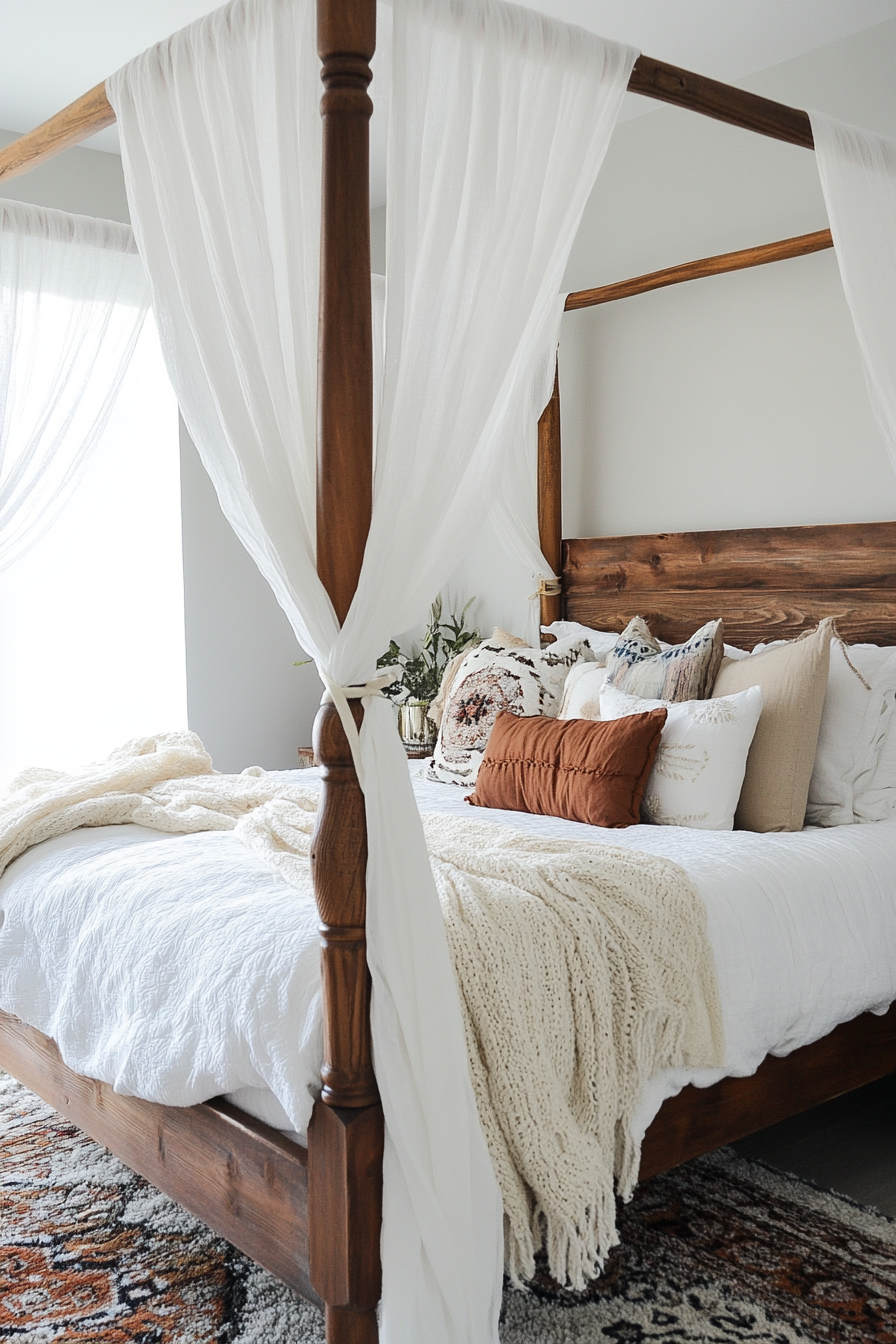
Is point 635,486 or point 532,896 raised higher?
point 635,486

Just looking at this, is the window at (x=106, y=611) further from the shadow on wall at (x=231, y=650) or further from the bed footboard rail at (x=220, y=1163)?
the bed footboard rail at (x=220, y=1163)

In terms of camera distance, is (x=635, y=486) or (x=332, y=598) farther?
(x=635, y=486)

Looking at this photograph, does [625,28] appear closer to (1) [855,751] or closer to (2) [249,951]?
(1) [855,751]

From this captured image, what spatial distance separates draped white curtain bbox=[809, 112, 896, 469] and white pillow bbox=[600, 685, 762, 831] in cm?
77

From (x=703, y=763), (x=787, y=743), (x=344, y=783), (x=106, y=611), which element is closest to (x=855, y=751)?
(x=787, y=743)

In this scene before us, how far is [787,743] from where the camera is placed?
9.31ft

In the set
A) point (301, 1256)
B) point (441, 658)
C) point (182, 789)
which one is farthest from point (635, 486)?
point (301, 1256)

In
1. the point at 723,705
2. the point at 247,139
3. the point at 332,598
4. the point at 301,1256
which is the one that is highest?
the point at 247,139

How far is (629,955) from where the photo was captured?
2.08 meters

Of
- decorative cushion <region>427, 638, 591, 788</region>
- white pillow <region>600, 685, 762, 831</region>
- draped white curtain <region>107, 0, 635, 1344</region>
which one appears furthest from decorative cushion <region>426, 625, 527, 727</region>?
draped white curtain <region>107, 0, 635, 1344</region>

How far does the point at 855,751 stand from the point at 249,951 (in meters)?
1.65

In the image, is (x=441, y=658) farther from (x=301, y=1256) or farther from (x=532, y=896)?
(x=301, y=1256)

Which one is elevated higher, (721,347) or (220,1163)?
(721,347)

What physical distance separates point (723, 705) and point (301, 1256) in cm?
157
